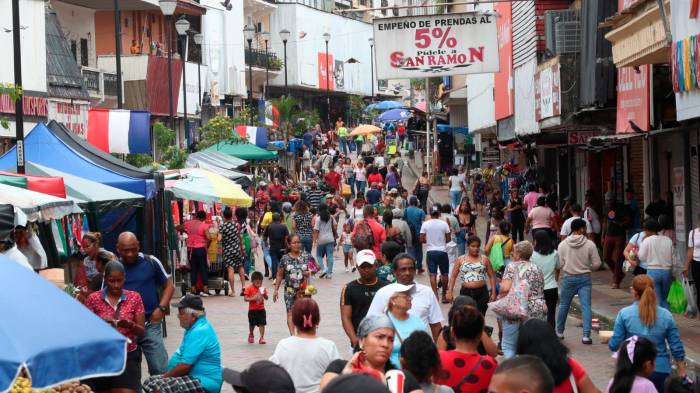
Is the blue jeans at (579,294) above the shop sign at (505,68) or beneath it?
beneath

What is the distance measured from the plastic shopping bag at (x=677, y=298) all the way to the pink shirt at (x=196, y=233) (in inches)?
383

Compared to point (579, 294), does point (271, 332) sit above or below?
below

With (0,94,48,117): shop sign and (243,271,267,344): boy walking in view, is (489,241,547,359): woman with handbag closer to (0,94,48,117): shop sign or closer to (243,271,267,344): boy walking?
(243,271,267,344): boy walking

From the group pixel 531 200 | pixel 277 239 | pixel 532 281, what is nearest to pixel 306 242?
pixel 277 239

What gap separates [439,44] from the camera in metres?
24.9

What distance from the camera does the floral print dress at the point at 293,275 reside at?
1702cm

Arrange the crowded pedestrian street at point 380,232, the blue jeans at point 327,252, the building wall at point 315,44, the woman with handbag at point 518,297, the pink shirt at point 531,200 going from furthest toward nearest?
the building wall at point 315,44 → the pink shirt at point 531,200 → the blue jeans at point 327,252 → the woman with handbag at point 518,297 → the crowded pedestrian street at point 380,232

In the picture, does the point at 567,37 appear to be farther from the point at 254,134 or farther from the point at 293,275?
the point at 254,134

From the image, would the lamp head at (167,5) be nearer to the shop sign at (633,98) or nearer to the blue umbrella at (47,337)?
the shop sign at (633,98)

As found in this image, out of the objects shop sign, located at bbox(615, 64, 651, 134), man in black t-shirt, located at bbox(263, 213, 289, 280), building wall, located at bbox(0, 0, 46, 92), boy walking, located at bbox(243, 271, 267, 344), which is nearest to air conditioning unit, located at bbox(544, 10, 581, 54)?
shop sign, located at bbox(615, 64, 651, 134)

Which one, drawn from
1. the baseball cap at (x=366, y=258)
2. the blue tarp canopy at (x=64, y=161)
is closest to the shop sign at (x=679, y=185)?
the blue tarp canopy at (x=64, y=161)

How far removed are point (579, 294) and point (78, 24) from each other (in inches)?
1246

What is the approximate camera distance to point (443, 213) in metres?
25.4

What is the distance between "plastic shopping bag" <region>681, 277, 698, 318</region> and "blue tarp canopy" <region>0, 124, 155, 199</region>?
7.77 meters
